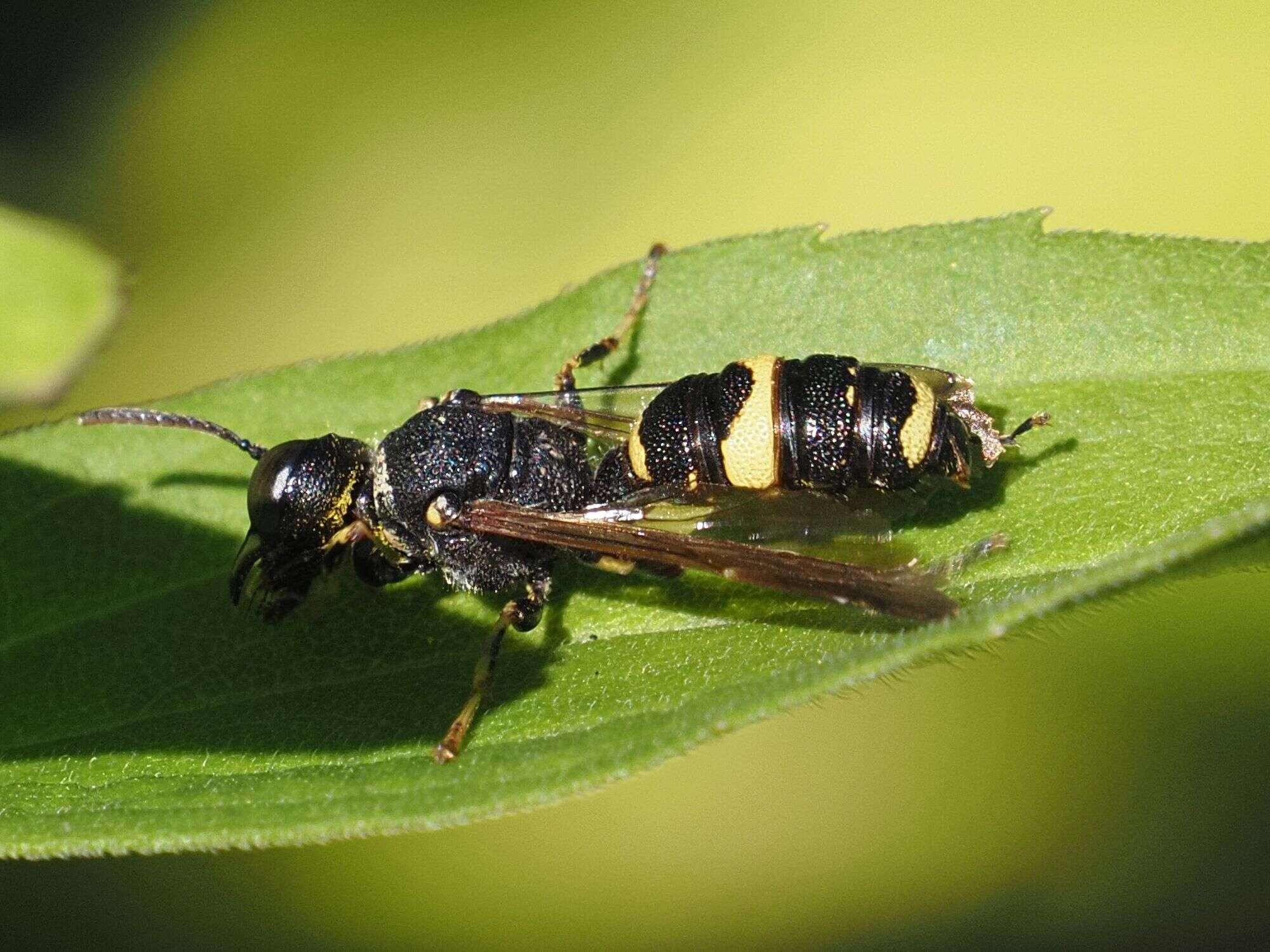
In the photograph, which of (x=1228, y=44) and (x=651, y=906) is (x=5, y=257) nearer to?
(x=651, y=906)

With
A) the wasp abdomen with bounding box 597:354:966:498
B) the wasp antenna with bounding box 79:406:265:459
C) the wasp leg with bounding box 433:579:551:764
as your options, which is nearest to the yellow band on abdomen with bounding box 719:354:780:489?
the wasp abdomen with bounding box 597:354:966:498

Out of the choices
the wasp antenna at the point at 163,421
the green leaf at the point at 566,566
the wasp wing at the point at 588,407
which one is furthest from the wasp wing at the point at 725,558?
the wasp antenna at the point at 163,421

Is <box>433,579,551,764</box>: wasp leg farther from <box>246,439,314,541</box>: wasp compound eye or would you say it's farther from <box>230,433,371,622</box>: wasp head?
<box>246,439,314,541</box>: wasp compound eye

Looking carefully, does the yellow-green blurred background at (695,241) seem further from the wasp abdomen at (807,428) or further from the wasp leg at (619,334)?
the wasp leg at (619,334)

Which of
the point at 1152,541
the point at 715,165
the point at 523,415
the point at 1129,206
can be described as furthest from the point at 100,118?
the point at 1152,541

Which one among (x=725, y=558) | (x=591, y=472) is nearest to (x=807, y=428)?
(x=725, y=558)

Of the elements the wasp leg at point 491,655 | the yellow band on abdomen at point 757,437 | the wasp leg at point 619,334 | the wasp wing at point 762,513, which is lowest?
the wasp leg at point 491,655
